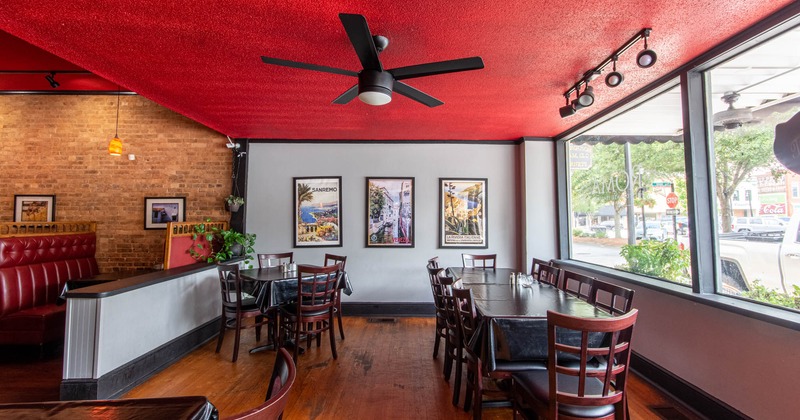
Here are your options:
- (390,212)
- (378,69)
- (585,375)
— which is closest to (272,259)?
(390,212)

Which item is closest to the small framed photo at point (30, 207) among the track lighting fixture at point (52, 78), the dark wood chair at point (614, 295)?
the track lighting fixture at point (52, 78)

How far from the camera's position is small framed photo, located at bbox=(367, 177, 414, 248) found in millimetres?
5016

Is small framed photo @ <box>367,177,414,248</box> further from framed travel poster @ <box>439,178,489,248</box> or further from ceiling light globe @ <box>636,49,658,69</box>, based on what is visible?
ceiling light globe @ <box>636,49,658,69</box>

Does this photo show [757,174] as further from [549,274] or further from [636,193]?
[549,274]

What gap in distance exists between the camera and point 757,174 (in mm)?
2377

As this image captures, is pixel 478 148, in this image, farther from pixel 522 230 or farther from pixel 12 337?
pixel 12 337

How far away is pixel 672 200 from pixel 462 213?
8.56 feet

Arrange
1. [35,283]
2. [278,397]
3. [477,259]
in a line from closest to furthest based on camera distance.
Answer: [278,397] < [35,283] < [477,259]

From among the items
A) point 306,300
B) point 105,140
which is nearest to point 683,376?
point 306,300

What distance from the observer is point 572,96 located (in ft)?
11.0

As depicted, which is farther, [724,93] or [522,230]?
[522,230]

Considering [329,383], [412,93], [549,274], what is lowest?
[329,383]

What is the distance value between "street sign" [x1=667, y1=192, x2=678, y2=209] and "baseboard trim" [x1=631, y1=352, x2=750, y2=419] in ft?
5.04

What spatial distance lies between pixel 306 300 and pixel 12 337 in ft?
9.90
